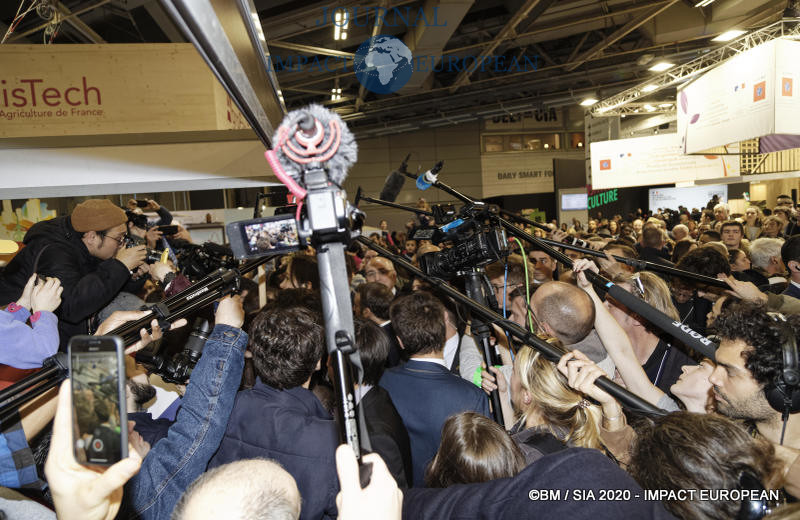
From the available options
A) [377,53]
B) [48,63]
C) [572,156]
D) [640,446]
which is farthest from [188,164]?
[572,156]

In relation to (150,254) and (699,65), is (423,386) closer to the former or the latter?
(150,254)

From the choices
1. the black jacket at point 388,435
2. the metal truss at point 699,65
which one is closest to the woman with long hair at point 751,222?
the metal truss at point 699,65

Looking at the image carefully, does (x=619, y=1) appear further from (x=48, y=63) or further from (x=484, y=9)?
(x=48, y=63)

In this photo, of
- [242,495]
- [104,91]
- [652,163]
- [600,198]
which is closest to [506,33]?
[652,163]

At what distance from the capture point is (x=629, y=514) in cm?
82

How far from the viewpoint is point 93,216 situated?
2424 millimetres

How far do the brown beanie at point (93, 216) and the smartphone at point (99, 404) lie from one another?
2.05 m

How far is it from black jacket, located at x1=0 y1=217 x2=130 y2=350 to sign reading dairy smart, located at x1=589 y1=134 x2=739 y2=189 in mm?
8893

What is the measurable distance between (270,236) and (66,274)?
2.03m

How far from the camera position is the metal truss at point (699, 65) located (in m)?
5.35

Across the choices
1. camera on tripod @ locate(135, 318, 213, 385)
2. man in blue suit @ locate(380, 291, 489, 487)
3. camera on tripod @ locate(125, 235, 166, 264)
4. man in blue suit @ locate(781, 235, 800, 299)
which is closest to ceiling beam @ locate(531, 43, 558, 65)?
man in blue suit @ locate(781, 235, 800, 299)

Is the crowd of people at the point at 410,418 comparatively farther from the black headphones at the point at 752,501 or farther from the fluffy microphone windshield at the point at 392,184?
the fluffy microphone windshield at the point at 392,184

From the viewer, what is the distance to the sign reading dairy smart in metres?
8.49

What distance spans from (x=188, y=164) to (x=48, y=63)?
2.92 ft
